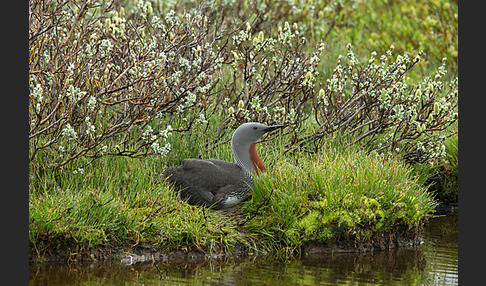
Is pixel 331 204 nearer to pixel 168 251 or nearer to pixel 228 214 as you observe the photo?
pixel 228 214

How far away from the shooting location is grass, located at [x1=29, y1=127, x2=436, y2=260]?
798 cm

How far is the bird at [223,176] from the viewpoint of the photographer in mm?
8867

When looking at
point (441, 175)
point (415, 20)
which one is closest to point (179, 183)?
point (441, 175)

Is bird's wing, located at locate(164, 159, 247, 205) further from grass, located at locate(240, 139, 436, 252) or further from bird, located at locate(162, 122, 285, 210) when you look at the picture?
grass, located at locate(240, 139, 436, 252)

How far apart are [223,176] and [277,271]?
5.30 feet

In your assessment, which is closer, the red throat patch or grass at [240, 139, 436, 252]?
grass at [240, 139, 436, 252]

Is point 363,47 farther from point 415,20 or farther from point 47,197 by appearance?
point 47,197

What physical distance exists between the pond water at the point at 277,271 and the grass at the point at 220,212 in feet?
0.98

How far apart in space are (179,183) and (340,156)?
2280mm

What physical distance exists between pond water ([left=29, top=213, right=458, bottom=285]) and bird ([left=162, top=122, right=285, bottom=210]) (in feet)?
3.07

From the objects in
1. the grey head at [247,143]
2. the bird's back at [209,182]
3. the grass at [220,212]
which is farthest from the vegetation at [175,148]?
the grey head at [247,143]

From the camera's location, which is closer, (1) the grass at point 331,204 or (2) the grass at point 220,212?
(2) the grass at point 220,212

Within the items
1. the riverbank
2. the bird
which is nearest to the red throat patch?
the bird

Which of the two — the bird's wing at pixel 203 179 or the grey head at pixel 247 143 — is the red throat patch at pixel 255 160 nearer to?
the grey head at pixel 247 143
